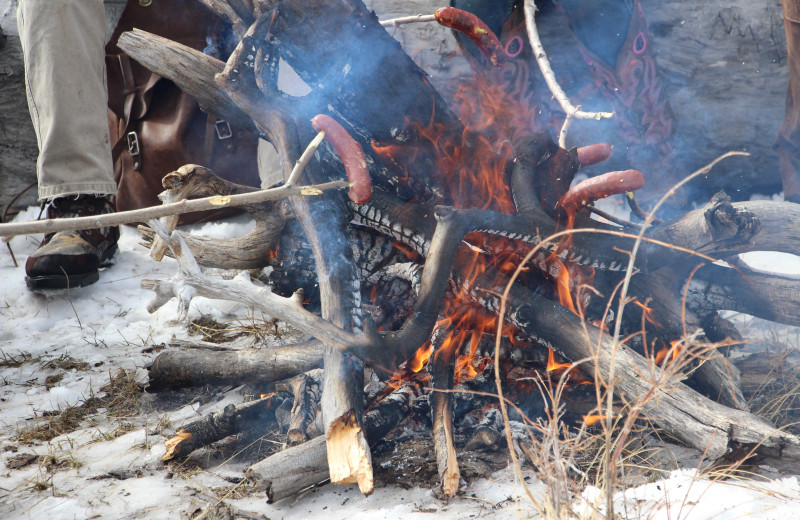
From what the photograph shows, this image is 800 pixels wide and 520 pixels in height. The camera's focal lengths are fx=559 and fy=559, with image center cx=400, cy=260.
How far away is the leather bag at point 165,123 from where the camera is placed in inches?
175

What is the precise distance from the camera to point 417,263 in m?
2.62

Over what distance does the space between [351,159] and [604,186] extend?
98 cm

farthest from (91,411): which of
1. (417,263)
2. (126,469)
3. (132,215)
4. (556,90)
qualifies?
(556,90)

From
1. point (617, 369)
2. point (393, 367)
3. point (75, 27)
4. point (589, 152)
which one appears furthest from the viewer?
point (75, 27)

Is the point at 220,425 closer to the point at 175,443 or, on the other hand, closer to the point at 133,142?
the point at 175,443

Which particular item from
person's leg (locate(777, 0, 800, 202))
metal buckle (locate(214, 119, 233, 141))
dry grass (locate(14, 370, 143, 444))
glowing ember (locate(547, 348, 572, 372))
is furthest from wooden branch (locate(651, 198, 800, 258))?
metal buckle (locate(214, 119, 233, 141))

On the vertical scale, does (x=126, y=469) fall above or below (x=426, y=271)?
below

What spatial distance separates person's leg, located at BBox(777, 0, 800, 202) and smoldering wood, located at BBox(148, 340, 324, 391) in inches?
105

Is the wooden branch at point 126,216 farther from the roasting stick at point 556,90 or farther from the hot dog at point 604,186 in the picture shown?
the roasting stick at point 556,90

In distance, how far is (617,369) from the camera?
2.01 metres

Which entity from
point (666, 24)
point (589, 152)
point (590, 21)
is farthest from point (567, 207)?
point (666, 24)

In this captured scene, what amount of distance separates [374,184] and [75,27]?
253 centimetres

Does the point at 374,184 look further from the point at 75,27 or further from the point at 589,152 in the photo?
the point at 75,27

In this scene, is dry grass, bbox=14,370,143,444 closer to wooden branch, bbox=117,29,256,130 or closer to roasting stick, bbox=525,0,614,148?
wooden branch, bbox=117,29,256,130
